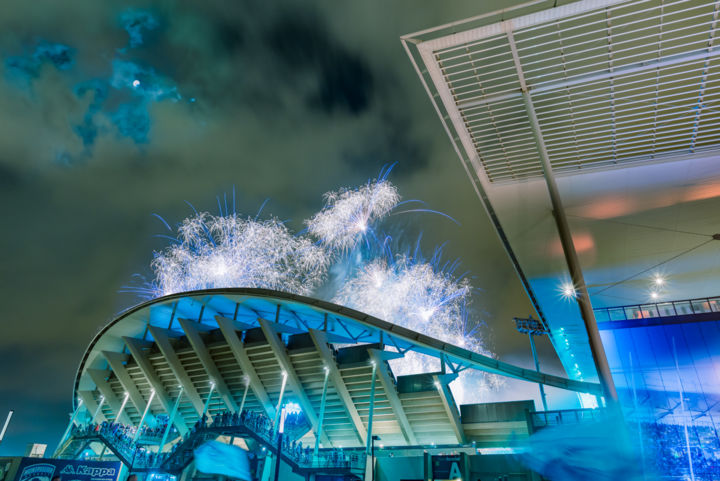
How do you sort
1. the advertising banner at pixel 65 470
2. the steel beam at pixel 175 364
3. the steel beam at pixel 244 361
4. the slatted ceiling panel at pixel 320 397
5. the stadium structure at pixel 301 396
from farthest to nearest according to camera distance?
the steel beam at pixel 175 364, the steel beam at pixel 244 361, the slatted ceiling panel at pixel 320 397, the stadium structure at pixel 301 396, the advertising banner at pixel 65 470

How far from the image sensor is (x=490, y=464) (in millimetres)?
20234

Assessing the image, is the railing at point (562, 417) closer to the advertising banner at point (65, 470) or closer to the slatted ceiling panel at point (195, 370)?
the advertising banner at point (65, 470)

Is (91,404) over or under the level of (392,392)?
over

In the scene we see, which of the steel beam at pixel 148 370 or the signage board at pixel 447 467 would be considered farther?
the steel beam at pixel 148 370

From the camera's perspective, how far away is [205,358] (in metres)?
30.5

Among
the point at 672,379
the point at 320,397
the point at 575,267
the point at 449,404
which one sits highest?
the point at 575,267

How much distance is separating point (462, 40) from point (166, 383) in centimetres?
3410

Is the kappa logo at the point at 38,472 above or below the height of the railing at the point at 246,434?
below

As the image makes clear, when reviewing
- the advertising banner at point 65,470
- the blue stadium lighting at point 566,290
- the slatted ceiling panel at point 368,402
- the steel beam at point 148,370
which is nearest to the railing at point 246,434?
the slatted ceiling panel at point 368,402

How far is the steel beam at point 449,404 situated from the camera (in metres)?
24.3

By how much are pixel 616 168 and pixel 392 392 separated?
56.1 ft

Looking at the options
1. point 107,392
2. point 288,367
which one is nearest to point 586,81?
point 288,367

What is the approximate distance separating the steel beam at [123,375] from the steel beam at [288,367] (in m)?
16.8

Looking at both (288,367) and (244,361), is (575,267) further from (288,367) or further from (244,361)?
(244,361)
